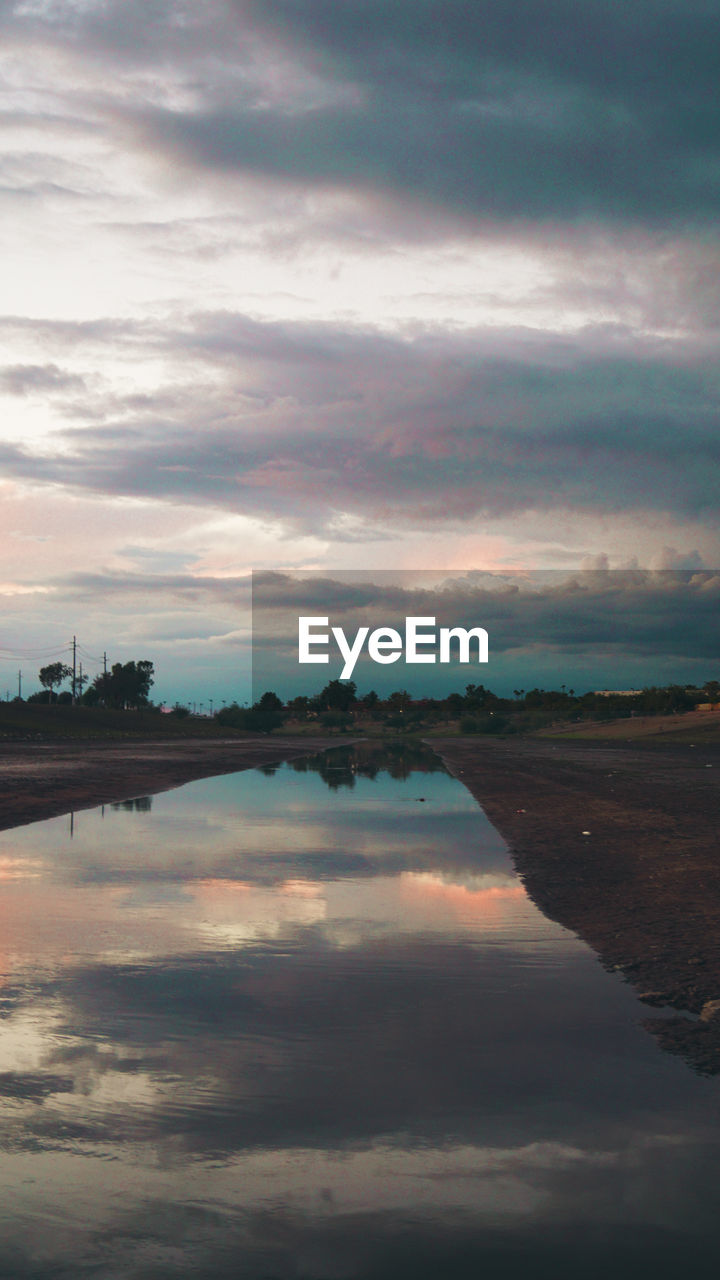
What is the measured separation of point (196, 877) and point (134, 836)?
7608 millimetres

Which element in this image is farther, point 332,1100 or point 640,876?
point 640,876

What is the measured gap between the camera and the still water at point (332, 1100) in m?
6.43

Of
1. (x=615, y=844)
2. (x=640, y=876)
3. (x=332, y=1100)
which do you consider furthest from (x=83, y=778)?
(x=332, y=1100)

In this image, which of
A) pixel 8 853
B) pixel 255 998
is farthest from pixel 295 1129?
pixel 8 853

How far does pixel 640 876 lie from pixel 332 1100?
519 inches

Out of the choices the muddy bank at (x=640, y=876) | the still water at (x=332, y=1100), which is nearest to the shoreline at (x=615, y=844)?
the muddy bank at (x=640, y=876)

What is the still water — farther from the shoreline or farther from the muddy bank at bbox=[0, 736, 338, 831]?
the muddy bank at bbox=[0, 736, 338, 831]

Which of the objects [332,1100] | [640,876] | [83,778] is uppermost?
[332,1100]

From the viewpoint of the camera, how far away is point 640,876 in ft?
67.4

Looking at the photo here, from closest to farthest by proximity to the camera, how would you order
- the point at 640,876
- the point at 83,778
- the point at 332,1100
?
the point at 332,1100, the point at 640,876, the point at 83,778

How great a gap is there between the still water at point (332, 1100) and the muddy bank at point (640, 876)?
59 cm

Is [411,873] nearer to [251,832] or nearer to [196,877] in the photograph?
[196,877]

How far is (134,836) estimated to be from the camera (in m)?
27.8

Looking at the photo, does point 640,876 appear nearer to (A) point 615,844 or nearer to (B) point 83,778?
(A) point 615,844
